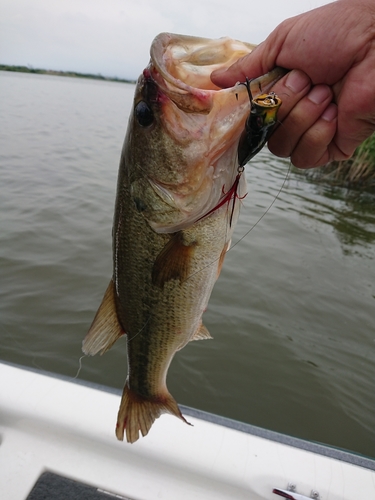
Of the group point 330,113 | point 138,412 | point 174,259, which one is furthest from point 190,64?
point 138,412

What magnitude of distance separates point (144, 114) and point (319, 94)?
2.07 feet

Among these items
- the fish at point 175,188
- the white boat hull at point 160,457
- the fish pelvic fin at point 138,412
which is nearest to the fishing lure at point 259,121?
the fish at point 175,188

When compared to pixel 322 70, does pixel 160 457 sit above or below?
below

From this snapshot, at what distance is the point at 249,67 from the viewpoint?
1406mm

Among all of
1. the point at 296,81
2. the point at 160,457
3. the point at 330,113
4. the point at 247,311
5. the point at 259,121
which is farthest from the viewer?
the point at 247,311

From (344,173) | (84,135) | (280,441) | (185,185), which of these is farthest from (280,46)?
(84,135)

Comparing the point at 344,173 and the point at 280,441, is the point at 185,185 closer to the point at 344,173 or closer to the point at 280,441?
the point at 280,441

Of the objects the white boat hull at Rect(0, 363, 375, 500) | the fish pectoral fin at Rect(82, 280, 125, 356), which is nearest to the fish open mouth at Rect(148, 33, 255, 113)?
the fish pectoral fin at Rect(82, 280, 125, 356)

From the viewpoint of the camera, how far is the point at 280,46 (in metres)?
1.40

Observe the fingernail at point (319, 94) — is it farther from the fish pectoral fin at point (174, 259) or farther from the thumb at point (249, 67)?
the fish pectoral fin at point (174, 259)

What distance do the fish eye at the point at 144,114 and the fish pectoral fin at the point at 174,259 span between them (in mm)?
423

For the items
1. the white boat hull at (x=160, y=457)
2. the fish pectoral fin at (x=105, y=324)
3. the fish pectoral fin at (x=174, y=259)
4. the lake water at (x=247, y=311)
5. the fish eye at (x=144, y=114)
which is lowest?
the lake water at (x=247, y=311)

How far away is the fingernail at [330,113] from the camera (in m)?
1.48

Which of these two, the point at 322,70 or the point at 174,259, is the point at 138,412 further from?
the point at 322,70
